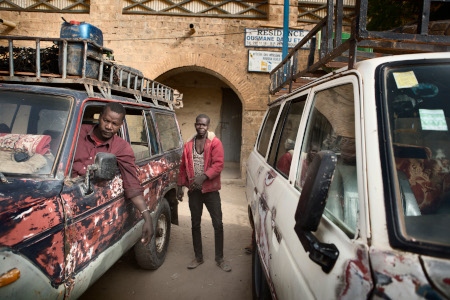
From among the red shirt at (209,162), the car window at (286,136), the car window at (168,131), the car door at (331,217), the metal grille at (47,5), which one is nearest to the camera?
the car door at (331,217)

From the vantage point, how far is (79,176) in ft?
6.54

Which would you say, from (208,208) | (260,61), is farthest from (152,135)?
(260,61)

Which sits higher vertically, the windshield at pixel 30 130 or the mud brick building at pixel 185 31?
the mud brick building at pixel 185 31

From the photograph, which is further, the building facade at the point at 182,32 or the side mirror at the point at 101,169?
the building facade at the point at 182,32

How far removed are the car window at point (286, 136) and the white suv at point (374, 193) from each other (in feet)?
1.14

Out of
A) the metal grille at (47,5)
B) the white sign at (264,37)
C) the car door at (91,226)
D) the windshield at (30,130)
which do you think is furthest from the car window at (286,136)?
the metal grille at (47,5)

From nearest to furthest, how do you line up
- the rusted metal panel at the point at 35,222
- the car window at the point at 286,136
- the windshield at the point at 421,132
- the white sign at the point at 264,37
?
the windshield at the point at 421,132 → the rusted metal panel at the point at 35,222 → the car window at the point at 286,136 → the white sign at the point at 264,37

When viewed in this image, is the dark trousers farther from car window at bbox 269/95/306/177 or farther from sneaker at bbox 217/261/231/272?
car window at bbox 269/95/306/177

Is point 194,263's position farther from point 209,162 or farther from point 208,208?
point 209,162

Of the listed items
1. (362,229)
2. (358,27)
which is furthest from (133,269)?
(358,27)

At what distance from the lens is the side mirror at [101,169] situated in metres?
1.88

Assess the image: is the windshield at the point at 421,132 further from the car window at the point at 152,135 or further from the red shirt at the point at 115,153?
the car window at the point at 152,135

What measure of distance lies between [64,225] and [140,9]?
9.03 m

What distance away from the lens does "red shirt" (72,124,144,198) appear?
221 cm
